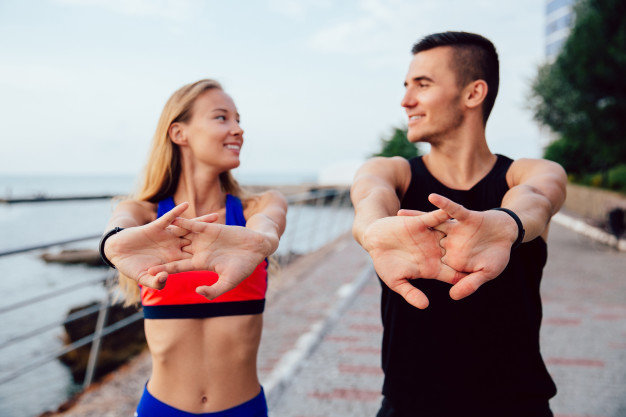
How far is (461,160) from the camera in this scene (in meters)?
1.75

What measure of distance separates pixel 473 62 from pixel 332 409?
251 cm

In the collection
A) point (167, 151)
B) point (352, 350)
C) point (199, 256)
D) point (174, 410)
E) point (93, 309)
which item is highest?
point (167, 151)

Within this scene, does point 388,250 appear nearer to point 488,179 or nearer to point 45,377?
point 488,179

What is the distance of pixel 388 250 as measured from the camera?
125 cm

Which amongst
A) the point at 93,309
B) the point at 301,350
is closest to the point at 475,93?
the point at 301,350

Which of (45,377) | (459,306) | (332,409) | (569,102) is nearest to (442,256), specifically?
(459,306)

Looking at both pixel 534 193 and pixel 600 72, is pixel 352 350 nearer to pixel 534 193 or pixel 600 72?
pixel 534 193

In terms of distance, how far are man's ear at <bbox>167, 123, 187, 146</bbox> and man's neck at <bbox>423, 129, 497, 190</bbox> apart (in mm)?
995

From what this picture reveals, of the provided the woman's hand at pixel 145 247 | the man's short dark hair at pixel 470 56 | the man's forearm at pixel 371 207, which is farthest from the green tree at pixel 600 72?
the woman's hand at pixel 145 247

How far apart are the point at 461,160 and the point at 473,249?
646mm

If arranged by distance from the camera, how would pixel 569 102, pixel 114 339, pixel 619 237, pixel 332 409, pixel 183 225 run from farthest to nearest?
pixel 569 102 → pixel 619 237 → pixel 114 339 → pixel 332 409 → pixel 183 225

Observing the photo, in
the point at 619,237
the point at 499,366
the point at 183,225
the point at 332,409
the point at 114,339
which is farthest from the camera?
the point at 619,237

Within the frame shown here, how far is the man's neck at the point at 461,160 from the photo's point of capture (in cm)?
174

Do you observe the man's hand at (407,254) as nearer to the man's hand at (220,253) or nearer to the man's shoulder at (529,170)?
the man's hand at (220,253)
